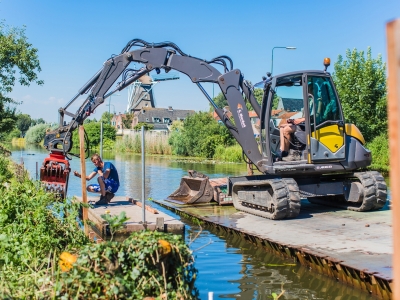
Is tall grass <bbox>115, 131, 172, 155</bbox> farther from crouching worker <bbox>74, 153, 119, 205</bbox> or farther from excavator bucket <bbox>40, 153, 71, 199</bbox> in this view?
excavator bucket <bbox>40, 153, 71, 199</bbox>

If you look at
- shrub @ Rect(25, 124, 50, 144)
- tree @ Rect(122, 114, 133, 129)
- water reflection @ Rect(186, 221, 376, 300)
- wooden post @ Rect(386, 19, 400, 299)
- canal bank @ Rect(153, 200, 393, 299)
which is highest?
tree @ Rect(122, 114, 133, 129)

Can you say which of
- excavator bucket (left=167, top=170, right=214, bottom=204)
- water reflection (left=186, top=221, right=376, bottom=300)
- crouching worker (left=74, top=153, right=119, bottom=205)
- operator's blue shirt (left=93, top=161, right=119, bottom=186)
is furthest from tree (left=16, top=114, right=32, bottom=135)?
water reflection (left=186, top=221, right=376, bottom=300)

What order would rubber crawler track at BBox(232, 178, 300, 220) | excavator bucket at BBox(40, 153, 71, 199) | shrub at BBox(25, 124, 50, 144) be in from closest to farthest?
rubber crawler track at BBox(232, 178, 300, 220), excavator bucket at BBox(40, 153, 71, 199), shrub at BBox(25, 124, 50, 144)

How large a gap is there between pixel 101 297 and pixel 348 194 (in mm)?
8555

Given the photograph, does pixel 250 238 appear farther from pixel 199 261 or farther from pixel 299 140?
Answer: pixel 299 140

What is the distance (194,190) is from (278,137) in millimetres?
4098

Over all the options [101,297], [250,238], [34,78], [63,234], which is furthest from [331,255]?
[34,78]

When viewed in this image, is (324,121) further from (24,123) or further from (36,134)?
(24,123)

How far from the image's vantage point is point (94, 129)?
221ft

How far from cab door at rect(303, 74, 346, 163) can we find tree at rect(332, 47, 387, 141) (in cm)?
1884

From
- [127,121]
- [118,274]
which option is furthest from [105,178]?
[127,121]

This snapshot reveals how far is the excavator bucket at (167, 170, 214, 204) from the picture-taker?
46.8 feet

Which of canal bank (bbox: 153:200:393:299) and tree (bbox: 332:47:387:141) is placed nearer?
canal bank (bbox: 153:200:393:299)

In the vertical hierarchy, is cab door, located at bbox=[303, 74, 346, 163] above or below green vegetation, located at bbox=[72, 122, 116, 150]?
below
